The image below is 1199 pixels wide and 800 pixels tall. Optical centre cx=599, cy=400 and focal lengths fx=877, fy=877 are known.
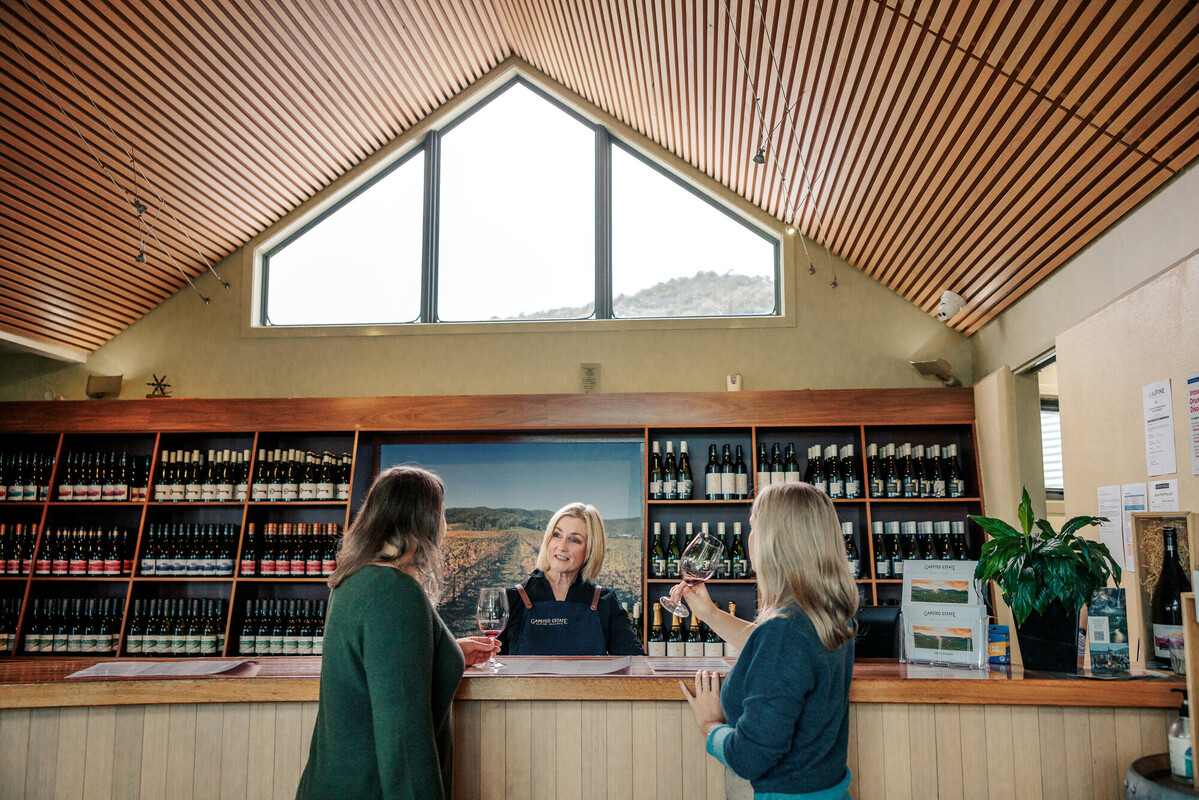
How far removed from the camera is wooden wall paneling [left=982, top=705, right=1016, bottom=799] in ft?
7.27

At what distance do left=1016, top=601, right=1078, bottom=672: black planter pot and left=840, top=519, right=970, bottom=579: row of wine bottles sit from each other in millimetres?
2854

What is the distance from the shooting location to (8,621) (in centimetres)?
549

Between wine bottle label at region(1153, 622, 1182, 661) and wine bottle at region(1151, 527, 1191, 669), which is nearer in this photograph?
wine bottle label at region(1153, 622, 1182, 661)

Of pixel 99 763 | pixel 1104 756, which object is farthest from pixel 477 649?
pixel 1104 756

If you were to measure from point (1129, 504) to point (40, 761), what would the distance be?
150 inches

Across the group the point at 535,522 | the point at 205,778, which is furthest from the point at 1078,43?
the point at 535,522

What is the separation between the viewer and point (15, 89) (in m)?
4.30

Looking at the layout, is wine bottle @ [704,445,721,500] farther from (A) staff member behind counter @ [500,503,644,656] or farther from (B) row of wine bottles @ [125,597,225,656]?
(B) row of wine bottles @ [125,597,225,656]

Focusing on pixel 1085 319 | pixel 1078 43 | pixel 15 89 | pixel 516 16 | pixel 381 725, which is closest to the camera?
pixel 381 725

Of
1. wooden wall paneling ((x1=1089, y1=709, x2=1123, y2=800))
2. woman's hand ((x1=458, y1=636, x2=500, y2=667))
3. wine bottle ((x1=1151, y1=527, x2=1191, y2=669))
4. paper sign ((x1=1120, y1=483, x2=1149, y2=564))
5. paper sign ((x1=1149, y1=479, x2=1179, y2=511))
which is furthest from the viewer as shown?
paper sign ((x1=1120, y1=483, x2=1149, y2=564))

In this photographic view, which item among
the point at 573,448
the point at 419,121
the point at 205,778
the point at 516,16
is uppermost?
the point at 516,16

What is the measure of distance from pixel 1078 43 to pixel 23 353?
6.61 meters

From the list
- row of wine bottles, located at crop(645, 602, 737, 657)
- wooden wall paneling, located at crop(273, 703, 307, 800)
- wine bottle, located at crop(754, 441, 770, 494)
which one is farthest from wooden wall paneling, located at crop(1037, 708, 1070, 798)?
wine bottle, located at crop(754, 441, 770, 494)

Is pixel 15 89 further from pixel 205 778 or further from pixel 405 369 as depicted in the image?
pixel 205 778
